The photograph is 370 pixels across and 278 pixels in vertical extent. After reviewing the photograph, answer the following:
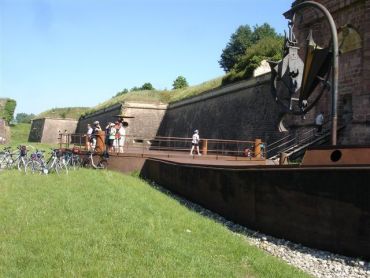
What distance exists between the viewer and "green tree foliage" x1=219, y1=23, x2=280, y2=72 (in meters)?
62.2

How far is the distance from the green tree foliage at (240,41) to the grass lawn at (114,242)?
53.5m

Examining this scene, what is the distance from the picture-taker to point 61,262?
18.0 ft

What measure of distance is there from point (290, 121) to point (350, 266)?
1366 centimetres

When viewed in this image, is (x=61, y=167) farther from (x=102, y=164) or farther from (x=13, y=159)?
(x=13, y=159)

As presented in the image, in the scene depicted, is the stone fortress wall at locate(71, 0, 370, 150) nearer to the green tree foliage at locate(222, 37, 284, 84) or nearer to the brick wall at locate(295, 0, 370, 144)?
the brick wall at locate(295, 0, 370, 144)

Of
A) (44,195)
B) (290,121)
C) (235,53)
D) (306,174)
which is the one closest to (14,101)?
(235,53)

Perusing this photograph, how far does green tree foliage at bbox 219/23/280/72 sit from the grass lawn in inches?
2106

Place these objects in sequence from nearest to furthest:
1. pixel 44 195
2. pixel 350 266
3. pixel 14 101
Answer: pixel 350 266 → pixel 44 195 → pixel 14 101

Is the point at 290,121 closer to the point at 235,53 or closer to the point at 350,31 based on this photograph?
the point at 350,31

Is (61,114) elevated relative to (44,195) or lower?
elevated

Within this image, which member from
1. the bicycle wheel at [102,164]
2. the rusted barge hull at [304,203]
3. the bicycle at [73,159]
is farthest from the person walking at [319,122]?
the bicycle at [73,159]

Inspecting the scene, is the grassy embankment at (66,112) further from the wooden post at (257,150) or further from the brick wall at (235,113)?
the wooden post at (257,150)

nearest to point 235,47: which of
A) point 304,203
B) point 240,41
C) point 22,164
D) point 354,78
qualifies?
point 240,41

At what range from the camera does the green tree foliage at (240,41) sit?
62188 millimetres
